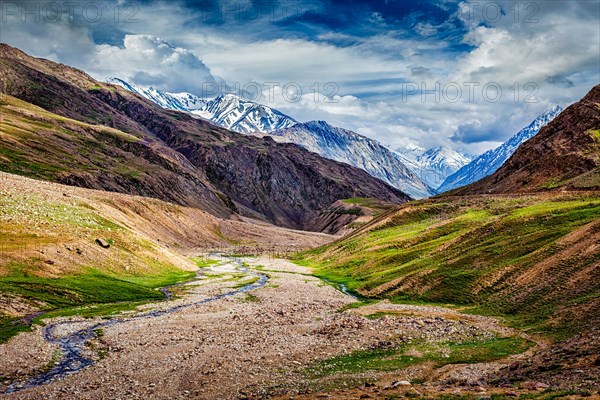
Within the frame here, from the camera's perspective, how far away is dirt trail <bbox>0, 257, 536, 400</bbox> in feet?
105

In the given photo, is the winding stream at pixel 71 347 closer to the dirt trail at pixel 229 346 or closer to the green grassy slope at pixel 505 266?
the dirt trail at pixel 229 346

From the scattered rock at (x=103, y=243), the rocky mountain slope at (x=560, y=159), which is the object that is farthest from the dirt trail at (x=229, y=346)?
the rocky mountain slope at (x=560, y=159)

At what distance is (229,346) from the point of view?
43562mm

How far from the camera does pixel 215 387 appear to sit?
1272 inches

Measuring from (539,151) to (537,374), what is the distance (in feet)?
504

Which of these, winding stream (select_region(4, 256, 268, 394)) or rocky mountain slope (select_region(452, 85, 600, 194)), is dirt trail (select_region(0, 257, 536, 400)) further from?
rocky mountain slope (select_region(452, 85, 600, 194))

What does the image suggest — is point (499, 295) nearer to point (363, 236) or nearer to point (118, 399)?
point (118, 399)

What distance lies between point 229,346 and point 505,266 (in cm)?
3658

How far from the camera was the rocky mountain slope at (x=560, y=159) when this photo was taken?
131500mm

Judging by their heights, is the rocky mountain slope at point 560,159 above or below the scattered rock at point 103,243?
above

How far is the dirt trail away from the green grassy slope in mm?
5704

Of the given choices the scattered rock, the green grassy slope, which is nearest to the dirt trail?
the green grassy slope

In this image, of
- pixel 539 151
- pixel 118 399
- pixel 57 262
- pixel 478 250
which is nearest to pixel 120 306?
pixel 57 262

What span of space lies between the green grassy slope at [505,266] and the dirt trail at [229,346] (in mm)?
5704
